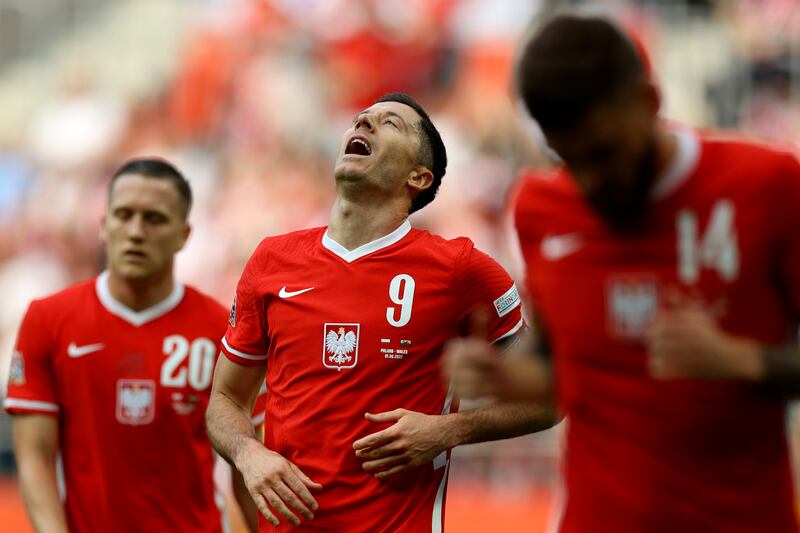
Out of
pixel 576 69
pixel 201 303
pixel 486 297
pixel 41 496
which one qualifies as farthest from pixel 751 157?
pixel 41 496

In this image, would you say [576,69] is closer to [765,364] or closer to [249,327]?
[765,364]

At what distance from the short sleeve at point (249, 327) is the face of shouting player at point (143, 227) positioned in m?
0.99

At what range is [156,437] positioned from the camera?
505cm

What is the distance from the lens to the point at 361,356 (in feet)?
13.5

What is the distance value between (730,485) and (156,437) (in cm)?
284

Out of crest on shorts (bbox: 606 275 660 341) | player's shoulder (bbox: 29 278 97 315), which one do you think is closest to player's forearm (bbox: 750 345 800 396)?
crest on shorts (bbox: 606 275 660 341)

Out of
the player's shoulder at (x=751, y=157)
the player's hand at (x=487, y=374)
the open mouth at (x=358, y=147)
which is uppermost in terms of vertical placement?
the player's shoulder at (x=751, y=157)

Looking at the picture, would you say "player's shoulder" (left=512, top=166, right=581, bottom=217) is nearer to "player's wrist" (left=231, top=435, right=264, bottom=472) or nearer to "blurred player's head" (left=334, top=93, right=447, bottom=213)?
"blurred player's head" (left=334, top=93, right=447, bottom=213)

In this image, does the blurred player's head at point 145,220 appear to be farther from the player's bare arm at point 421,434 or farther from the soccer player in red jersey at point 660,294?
the soccer player in red jersey at point 660,294

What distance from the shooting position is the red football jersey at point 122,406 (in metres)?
5.01

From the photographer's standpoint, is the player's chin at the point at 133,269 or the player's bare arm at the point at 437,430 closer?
the player's bare arm at the point at 437,430

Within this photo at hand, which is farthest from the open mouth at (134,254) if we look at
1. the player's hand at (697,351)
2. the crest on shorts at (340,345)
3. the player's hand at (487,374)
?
the player's hand at (697,351)

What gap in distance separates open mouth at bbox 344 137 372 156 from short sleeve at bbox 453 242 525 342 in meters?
0.50

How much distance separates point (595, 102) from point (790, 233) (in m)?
0.52
